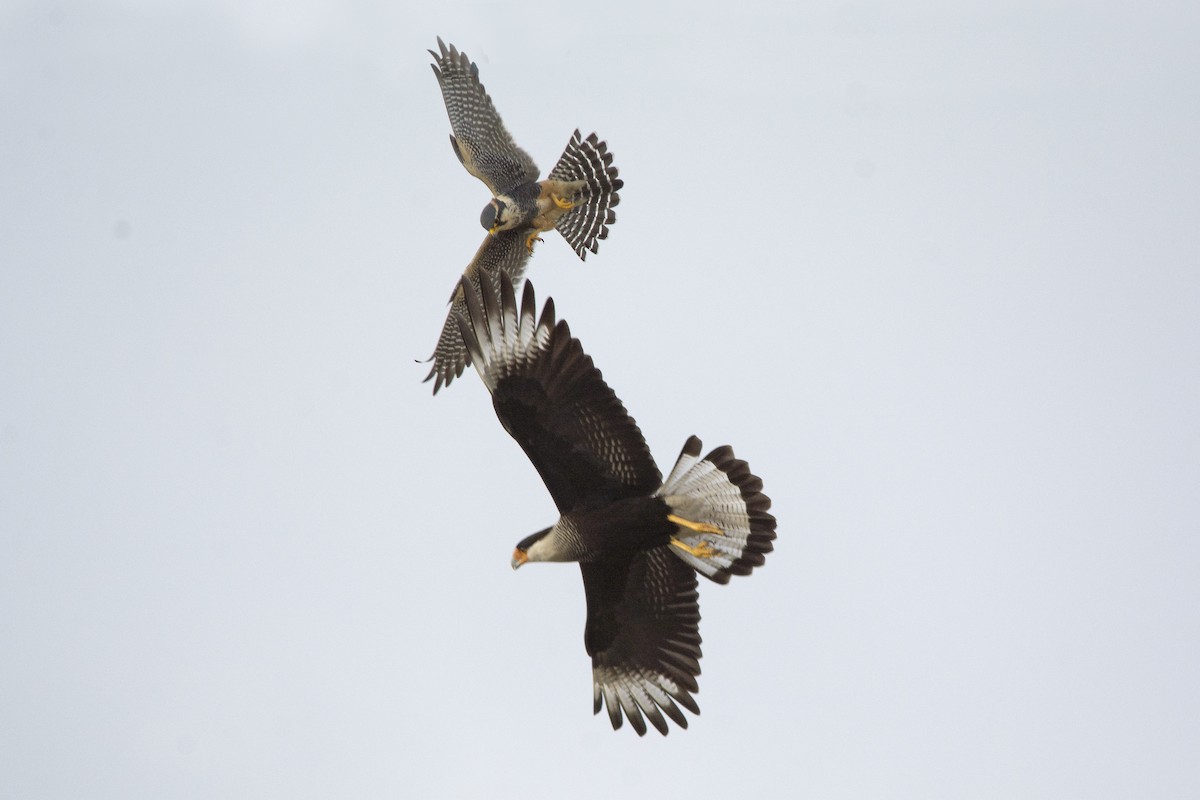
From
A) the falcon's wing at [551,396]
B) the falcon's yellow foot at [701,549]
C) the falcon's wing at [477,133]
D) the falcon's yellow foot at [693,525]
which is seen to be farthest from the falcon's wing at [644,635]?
the falcon's wing at [477,133]

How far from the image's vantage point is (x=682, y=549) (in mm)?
9250

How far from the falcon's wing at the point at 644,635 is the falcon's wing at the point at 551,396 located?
0.75 m

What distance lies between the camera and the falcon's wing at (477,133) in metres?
12.9

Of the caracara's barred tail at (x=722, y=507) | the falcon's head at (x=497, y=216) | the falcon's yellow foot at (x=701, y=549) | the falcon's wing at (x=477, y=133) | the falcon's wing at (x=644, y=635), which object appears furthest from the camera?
the falcon's wing at (x=477, y=133)

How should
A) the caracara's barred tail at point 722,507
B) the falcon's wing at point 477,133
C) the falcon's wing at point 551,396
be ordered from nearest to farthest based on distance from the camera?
1. the falcon's wing at point 551,396
2. the caracara's barred tail at point 722,507
3. the falcon's wing at point 477,133

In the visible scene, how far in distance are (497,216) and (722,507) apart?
14.1 feet

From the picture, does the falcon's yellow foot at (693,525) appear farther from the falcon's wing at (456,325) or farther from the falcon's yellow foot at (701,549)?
the falcon's wing at (456,325)

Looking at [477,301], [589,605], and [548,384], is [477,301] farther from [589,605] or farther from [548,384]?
[589,605]

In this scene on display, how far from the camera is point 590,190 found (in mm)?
12500

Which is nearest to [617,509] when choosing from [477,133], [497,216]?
[497,216]

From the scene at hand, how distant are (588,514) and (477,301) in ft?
4.88

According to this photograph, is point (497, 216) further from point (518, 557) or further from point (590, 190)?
point (518, 557)

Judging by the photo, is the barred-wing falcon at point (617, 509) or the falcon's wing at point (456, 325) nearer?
the barred-wing falcon at point (617, 509)

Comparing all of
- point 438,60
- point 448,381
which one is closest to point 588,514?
point 448,381
